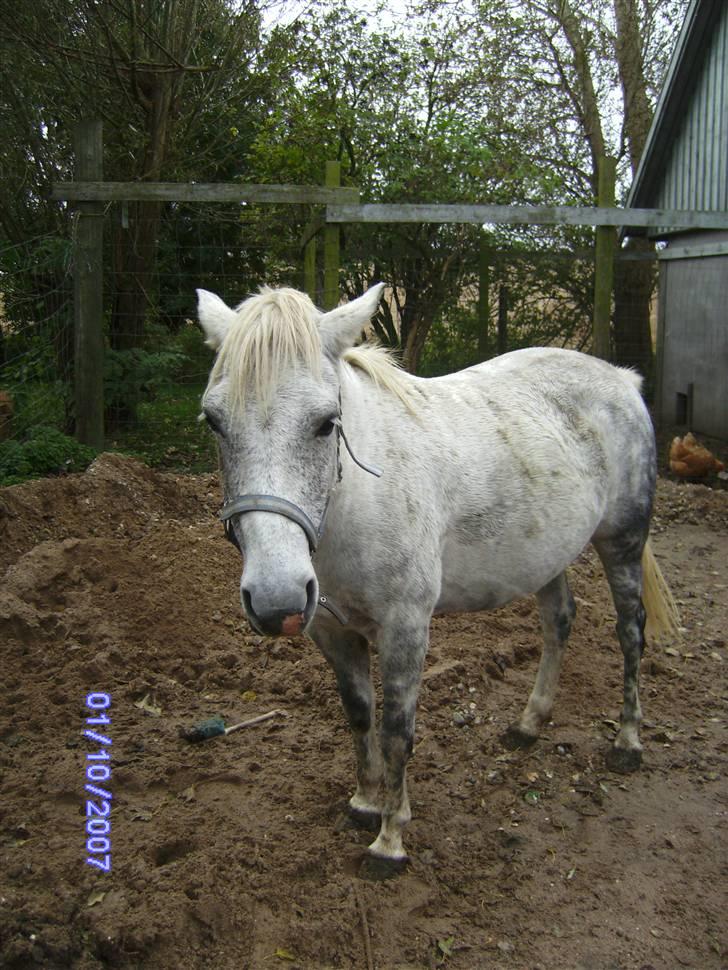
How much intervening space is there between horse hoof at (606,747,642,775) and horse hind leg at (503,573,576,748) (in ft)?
1.10

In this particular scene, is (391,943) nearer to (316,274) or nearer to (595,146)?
(316,274)

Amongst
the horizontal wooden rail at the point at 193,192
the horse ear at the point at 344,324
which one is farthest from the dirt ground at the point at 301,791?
the horizontal wooden rail at the point at 193,192

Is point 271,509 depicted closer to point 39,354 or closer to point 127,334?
point 39,354

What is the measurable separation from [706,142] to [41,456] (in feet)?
26.8

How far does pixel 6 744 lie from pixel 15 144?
658cm

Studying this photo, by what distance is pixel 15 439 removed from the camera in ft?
22.1

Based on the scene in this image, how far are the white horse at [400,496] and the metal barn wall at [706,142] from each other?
690cm

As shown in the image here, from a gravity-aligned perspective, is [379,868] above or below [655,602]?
below

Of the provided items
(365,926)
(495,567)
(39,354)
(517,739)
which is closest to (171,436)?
(39,354)

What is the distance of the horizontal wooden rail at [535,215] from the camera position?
6.81 meters

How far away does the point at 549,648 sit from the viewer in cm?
379

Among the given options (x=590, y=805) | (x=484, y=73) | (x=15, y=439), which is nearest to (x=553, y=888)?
(x=590, y=805)

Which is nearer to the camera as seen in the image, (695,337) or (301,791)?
(301,791)

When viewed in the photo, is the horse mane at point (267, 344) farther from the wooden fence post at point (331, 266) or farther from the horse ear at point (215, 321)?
the wooden fence post at point (331, 266)
